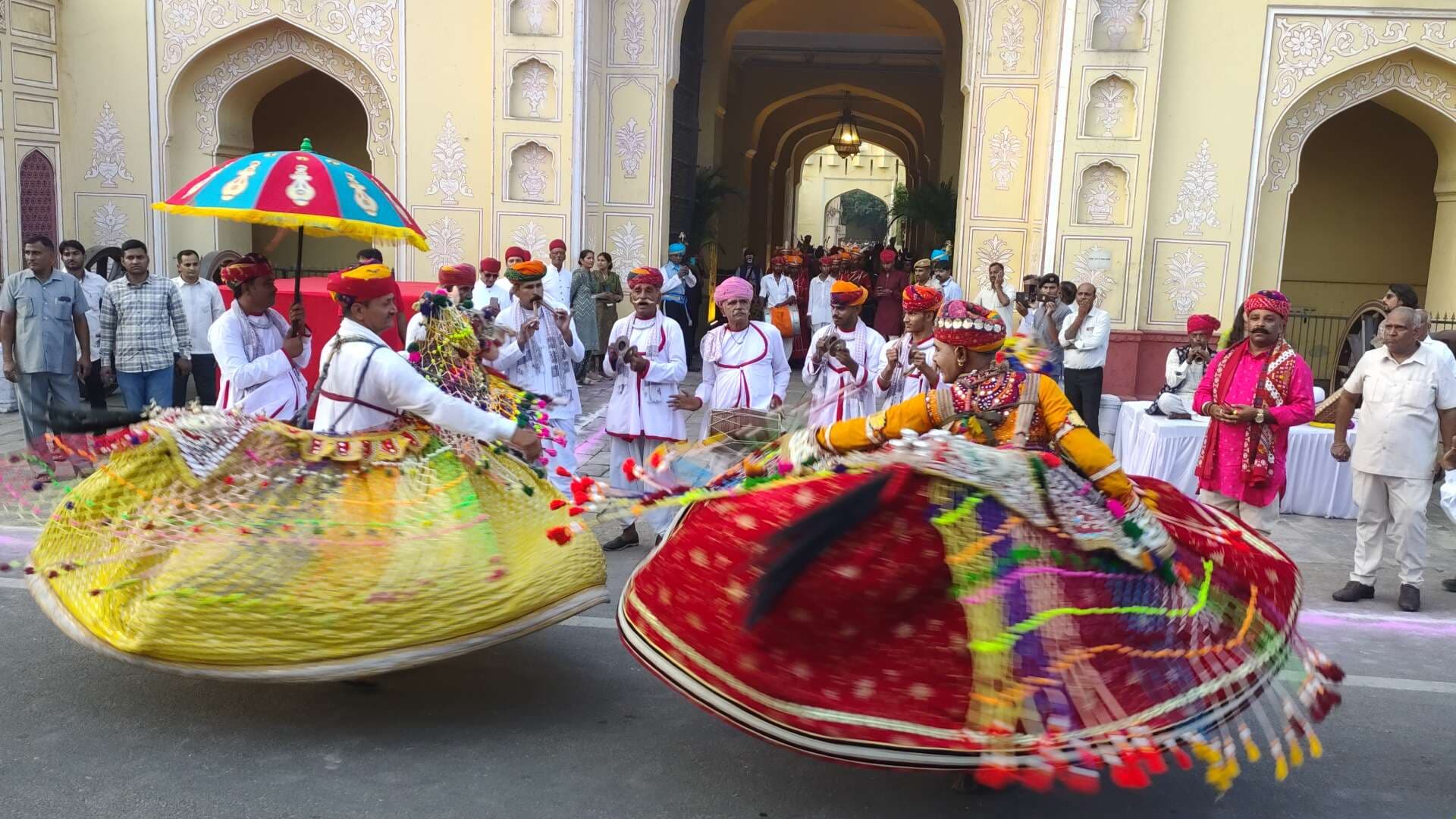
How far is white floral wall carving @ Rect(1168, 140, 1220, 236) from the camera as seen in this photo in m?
12.2

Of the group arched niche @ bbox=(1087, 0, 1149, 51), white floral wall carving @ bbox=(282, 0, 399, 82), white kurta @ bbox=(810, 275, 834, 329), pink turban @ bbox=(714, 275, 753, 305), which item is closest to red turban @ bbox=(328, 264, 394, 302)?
pink turban @ bbox=(714, 275, 753, 305)

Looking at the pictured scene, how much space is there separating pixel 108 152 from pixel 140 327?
5954mm

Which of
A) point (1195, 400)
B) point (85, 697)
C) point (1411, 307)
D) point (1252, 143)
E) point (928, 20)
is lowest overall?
point (85, 697)

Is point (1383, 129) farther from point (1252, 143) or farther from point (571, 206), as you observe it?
point (571, 206)

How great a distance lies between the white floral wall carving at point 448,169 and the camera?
13.0 m

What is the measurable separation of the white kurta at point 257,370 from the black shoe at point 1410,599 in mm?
5970

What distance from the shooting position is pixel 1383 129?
53.7 ft

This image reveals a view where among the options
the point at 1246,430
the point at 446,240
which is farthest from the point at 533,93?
the point at 1246,430

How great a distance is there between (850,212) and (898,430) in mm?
50511

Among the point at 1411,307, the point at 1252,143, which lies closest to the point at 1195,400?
the point at 1411,307

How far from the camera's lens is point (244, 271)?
630 cm

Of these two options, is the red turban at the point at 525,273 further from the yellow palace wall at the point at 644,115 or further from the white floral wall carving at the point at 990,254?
the white floral wall carving at the point at 990,254

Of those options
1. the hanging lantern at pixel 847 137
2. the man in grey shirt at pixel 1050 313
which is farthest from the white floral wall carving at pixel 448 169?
the hanging lantern at pixel 847 137

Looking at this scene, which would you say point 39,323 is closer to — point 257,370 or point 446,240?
point 257,370
